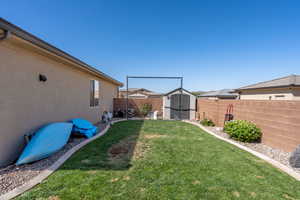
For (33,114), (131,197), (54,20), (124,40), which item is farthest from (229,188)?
(124,40)

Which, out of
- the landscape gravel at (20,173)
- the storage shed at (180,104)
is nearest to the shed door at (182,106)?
the storage shed at (180,104)

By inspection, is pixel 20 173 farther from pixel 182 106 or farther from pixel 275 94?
pixel 275 94

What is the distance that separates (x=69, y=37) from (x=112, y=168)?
9.45 m

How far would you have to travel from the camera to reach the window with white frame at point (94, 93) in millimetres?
7387

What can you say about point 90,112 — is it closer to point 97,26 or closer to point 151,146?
point 151,146

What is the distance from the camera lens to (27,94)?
3.44 m

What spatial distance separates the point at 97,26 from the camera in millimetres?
8297

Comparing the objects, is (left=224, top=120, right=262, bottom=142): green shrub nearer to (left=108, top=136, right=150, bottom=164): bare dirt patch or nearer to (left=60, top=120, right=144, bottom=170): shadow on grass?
(left=108, top=136, right=150, bottom=164): bare dirt patch

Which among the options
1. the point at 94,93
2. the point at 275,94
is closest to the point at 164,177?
the point at 94,93

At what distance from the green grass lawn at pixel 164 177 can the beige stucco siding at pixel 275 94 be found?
8.70 metres

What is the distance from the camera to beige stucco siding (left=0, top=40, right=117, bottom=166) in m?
2.88

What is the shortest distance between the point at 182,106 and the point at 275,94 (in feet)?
24.1

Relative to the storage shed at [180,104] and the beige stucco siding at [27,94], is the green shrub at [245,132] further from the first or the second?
the beige stucco siding at [27,94]

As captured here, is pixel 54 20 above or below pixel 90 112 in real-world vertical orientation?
above
